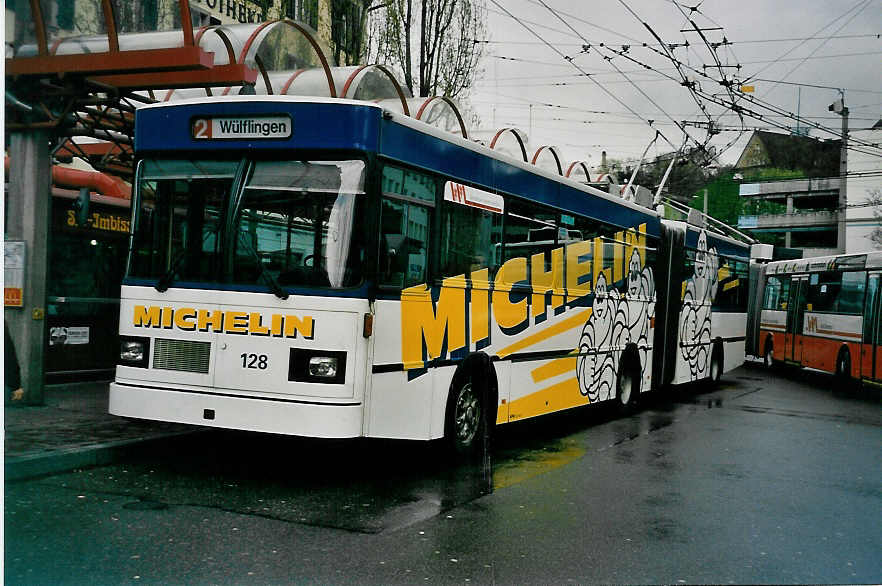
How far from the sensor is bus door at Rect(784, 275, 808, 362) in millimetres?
24223

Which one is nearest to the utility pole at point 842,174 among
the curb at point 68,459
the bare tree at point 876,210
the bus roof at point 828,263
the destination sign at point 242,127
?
the bus roof at point 828,263

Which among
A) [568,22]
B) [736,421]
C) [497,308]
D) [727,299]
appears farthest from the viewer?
[727,299]

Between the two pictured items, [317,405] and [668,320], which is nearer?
[317,405]

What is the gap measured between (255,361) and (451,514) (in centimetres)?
192

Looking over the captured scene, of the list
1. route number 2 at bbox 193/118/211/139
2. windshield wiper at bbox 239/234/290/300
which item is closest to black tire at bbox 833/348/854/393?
windshield wiper at bbox 239/234/290/300

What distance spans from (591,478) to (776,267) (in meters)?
20.0

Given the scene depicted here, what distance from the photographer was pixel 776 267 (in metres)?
27.1

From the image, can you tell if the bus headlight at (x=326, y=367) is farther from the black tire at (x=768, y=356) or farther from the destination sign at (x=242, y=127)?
the black tire at (x=768, y=356)

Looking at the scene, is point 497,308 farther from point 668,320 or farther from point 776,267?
point 776,267

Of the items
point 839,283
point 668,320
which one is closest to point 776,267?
point 839,283

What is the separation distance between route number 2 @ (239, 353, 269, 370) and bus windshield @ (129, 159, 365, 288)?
58 centimetres

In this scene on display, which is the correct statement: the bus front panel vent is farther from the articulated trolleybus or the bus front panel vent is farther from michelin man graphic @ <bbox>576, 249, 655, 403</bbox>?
michelin man graphic @ <bbox>576, 249, 655, 403</bbox>

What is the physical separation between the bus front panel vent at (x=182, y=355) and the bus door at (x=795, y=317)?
19.5 meters

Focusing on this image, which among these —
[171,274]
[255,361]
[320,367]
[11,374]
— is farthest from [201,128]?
[11,374]
